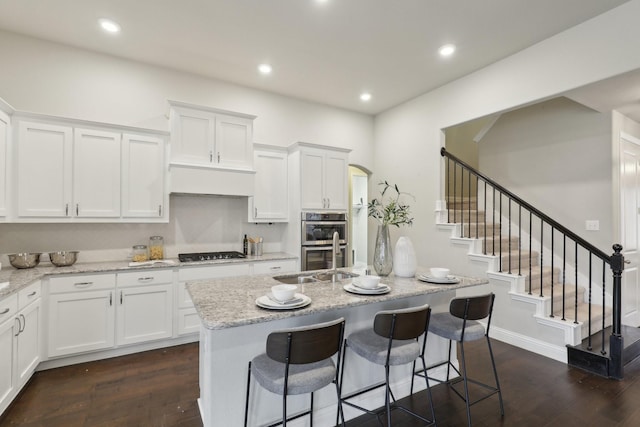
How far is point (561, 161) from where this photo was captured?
14.1 feet

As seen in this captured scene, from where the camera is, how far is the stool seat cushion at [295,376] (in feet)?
5.28

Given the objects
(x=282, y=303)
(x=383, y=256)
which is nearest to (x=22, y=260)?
→ (x=282, y=303)

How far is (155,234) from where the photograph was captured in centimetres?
387

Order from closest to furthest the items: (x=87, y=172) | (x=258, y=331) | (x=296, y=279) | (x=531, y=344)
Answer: (x=258, y=331)
(x=296, y=279)
(x=87, y=172)
(x=531, y=344)

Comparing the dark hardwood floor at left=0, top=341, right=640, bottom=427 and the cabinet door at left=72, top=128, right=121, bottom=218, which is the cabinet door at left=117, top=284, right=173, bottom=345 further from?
the cabinet door at left=72, top=128, right=121, bottom=218

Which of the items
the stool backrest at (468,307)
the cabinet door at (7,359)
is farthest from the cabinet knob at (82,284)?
the stool backrest at (468,307)

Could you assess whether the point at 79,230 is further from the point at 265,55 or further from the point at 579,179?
the point at 579,179

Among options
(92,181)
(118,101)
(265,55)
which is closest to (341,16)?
(265,55)

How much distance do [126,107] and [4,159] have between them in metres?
1.30

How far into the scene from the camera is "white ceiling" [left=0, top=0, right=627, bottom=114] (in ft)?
9.11

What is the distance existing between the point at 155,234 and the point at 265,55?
2.54 meters

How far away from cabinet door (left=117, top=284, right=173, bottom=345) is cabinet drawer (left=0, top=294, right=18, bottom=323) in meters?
0.86

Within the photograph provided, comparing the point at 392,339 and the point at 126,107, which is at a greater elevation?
the point at 126,107

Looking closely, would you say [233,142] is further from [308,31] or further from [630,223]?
[630,223]
